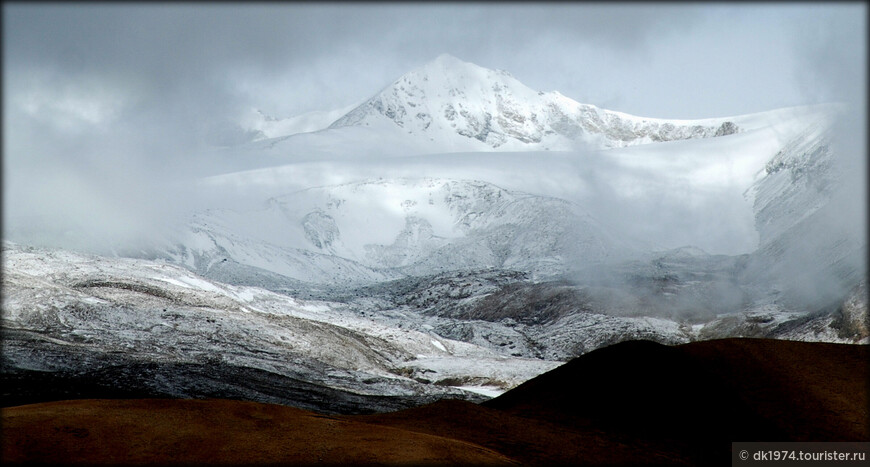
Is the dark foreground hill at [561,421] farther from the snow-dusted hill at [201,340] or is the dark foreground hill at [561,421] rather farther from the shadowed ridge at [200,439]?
the snow-dusted hill at [201,340]

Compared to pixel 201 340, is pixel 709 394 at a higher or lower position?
lower

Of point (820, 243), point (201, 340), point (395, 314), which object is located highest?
point (820, 243)

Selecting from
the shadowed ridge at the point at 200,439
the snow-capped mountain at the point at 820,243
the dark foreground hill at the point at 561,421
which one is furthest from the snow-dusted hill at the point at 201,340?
the snow-capped mountain at the point at 820,243

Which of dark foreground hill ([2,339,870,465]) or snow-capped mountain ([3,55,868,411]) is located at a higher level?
snow-capped mountain ([3,55,868,411])

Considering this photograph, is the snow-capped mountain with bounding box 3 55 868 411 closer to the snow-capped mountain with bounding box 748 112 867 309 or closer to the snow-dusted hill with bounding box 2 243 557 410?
the snow-dusted hill with bounding box 2 243 557 410

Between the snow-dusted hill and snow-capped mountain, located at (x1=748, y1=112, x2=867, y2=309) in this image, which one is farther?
snow-capped mountain, located at (x1=748, y1=112, x2=867, y2=309)

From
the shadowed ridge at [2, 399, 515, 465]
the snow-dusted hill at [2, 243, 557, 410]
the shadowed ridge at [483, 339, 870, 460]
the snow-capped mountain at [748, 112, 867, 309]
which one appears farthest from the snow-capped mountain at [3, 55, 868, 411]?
the shadowed ridge at [2, 399, 515, 465]

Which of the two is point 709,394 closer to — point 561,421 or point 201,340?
point 561,421

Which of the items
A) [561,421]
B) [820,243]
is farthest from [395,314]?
[561,421]

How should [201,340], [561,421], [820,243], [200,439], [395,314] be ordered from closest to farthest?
1. [200,439]
2. [561,421]
3. [201,340]
4. [395,314]
5. [820,243]
